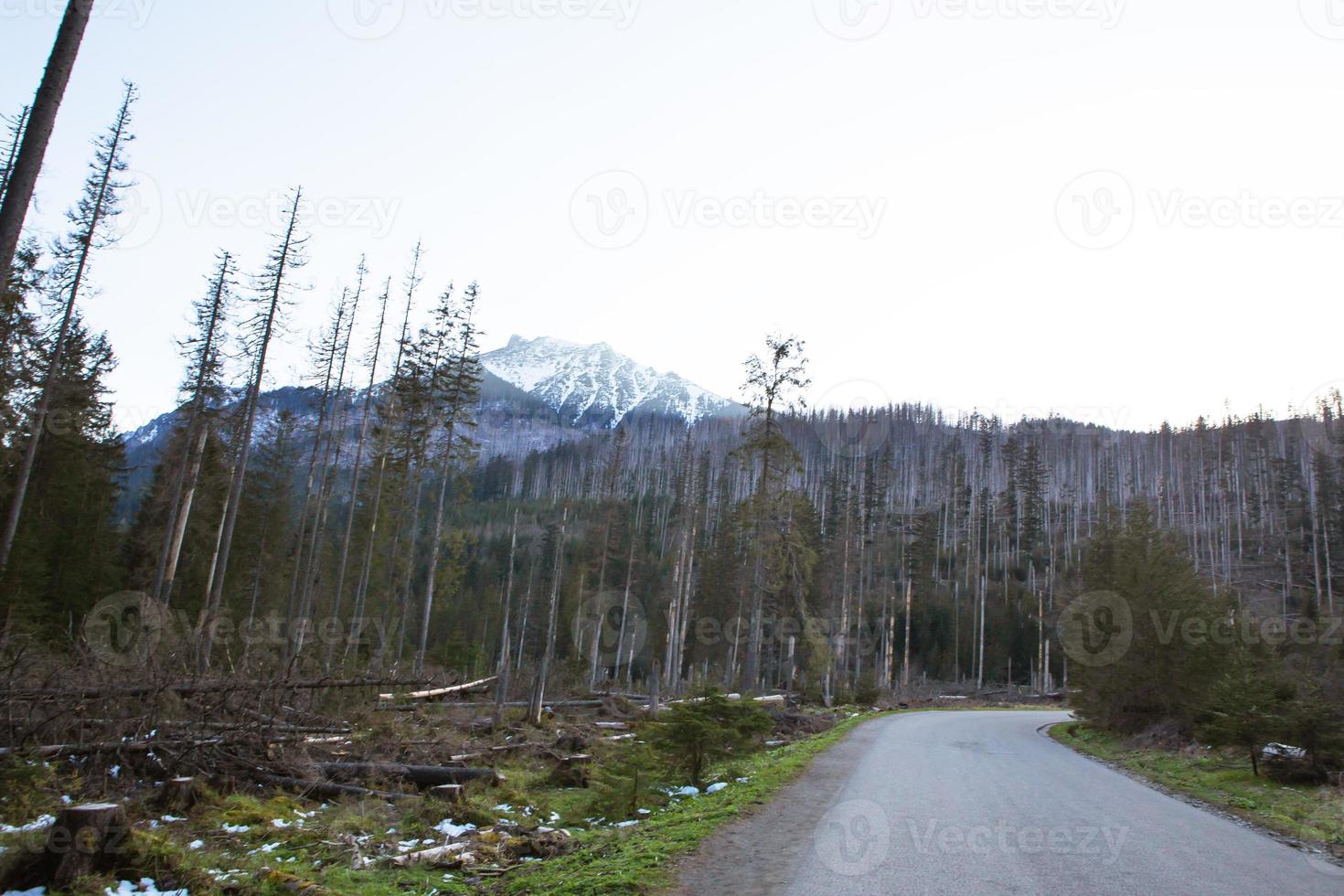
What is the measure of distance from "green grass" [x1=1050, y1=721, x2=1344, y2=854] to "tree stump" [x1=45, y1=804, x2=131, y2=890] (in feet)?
41.2

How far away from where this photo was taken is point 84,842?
612 centimetres

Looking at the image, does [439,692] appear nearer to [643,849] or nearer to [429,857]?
[429,857]

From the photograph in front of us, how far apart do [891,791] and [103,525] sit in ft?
113

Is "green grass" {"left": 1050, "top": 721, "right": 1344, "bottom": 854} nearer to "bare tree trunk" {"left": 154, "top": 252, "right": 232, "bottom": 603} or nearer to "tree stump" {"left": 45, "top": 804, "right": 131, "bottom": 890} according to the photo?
"tree stump" {"left": 45, "top": 804, "right": 131, "bottom": 890}

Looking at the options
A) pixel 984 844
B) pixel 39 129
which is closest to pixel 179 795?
pixel 39 129

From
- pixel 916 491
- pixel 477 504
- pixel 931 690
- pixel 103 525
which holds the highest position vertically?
pixel 916 491

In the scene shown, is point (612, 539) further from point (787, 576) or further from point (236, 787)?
point (236, 787)

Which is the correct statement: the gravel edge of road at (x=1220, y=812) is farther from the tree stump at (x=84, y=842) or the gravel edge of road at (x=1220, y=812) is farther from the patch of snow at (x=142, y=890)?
the tree stump at (x=84, y=842)

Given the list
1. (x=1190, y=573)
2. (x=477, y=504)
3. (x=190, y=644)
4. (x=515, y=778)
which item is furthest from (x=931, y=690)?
(x=477, y=504)

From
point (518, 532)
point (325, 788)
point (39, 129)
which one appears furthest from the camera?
point (518, 532)

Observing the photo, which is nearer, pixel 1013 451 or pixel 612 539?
pixel 612 539

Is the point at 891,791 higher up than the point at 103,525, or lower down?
lower down

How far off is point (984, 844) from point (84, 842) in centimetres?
829

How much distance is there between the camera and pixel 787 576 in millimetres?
32125
